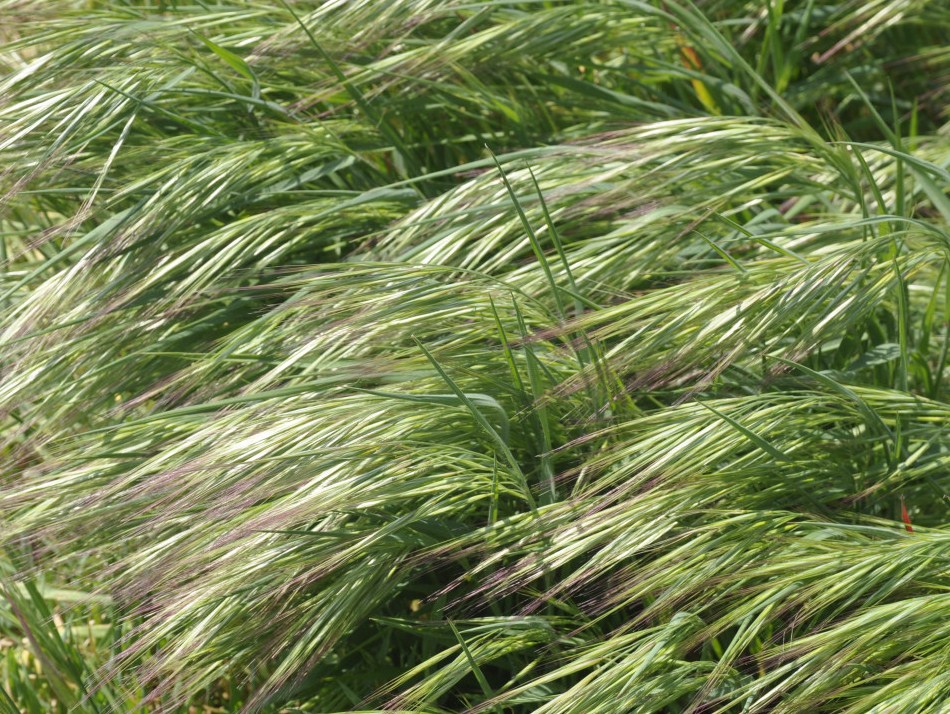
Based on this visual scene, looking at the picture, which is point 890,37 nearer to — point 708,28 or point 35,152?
point 708,28

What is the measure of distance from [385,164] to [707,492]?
887 mm

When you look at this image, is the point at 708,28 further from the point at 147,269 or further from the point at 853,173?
the point at 147,269

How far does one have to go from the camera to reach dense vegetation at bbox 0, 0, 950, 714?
106 centimetres

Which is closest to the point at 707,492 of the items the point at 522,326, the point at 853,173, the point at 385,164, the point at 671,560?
the point at 671,560

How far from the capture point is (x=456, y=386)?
1.13 metres

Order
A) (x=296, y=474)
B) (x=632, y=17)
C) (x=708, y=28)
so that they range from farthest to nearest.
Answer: (x=632, y=17) → (x=708, y=28) → (x=296, y=474)

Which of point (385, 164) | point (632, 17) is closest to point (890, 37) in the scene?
point (632, 17)

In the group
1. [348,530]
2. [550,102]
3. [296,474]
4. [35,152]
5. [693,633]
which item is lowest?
[693,633]

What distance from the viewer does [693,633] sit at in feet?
3.51

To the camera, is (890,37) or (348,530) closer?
(348,530)

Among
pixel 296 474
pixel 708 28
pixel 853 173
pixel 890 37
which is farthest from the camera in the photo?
pixel 890 37

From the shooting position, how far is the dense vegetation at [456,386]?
3.48 ft

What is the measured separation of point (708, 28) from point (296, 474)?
90 cm

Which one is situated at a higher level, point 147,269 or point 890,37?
point 147,269
